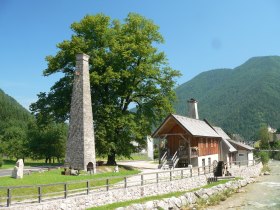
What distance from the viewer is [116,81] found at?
37656mm

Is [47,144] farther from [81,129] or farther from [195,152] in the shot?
[195,152]

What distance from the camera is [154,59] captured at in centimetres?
3966

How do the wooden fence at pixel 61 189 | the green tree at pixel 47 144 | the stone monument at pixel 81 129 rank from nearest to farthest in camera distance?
the wooden fence at pixel 61 189 → the stone monument at pixel 81 129 → the green tree at pixel 47 144

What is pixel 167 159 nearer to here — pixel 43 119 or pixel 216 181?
pixel 216 181

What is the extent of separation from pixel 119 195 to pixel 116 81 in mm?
16691

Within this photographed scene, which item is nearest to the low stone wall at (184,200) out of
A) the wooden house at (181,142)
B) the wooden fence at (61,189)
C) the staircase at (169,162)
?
the wooden fence at (61,189)

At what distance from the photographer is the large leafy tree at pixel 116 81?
3628cm

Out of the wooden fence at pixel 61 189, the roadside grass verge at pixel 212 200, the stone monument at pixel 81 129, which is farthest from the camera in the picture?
the stone monument at pixel 81 129

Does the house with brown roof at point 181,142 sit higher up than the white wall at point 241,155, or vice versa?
the house with brown roof at point 181,142

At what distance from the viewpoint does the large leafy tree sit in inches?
1428

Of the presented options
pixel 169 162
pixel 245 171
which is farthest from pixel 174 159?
pixel 245 171

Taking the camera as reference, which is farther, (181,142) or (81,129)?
(181,142)

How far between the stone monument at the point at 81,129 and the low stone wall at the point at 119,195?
6610 millimetres

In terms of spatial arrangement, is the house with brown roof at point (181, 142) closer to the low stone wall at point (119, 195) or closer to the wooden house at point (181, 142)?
the wooden house at point (181, 142)
